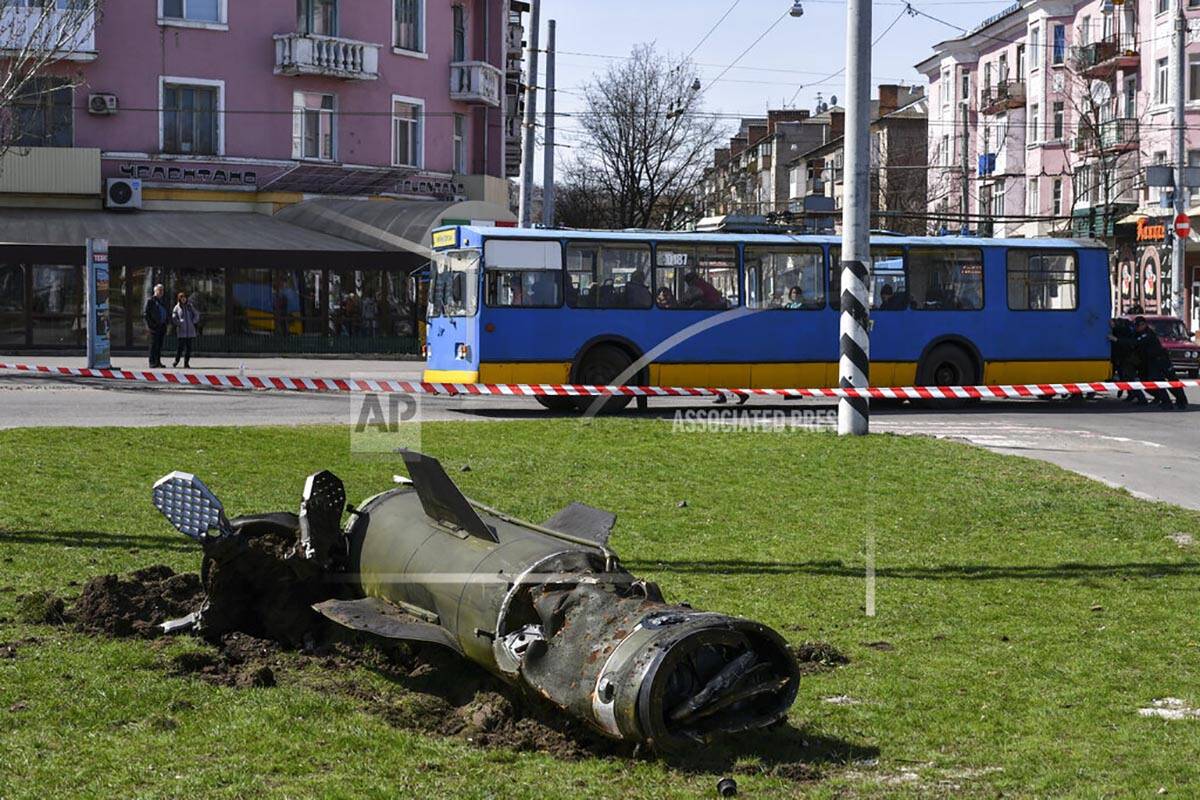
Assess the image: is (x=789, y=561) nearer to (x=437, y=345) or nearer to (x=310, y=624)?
(x=310, y=624)

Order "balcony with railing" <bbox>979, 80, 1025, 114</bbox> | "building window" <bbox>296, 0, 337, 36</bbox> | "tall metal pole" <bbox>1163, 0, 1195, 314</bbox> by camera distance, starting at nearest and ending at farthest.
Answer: "tall metal pole" <bbox>1163, 0, 1195, 314</bbox> < "building window" <bbox>296, 0, 337, 36</bbox> < "balcony with railing" <bbox>979, 80, 1025, 114</bbox>

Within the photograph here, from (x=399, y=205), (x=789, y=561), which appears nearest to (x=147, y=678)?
(x=789, y=561)

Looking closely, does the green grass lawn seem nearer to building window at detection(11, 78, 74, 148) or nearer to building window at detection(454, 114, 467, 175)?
building window at detection(11, 78, 74, 148)

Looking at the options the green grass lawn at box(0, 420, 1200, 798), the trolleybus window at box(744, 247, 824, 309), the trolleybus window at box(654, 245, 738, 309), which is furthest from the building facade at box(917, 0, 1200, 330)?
the green grass lawn at box(0, 420, 1200, 798)

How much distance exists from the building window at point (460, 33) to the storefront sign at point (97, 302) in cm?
2128

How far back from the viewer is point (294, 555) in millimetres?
7738

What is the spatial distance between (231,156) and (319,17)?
5.46 m

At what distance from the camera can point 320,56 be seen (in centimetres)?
4362

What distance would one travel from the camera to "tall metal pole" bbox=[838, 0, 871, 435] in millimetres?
18016

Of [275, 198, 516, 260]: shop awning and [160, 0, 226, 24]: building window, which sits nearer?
[275, 198, 516, 260]: shop awning

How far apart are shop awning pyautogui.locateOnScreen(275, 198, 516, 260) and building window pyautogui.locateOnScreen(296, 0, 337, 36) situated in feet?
17.1

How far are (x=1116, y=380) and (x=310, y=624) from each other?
77.1 feet

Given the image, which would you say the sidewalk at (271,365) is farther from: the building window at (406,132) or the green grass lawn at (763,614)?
the green grass lawn at (763,614)

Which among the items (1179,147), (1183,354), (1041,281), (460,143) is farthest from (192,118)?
(1179,147)
